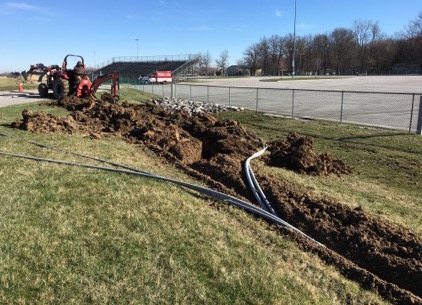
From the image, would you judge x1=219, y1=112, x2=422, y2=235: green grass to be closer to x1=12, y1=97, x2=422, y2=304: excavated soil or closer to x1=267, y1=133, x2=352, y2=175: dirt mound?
x1=267, y1=133, x2=352, y2=175: dirt mound

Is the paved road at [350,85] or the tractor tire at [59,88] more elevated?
the tractor tire at [59,88]

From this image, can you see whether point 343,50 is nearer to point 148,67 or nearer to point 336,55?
point 336,55

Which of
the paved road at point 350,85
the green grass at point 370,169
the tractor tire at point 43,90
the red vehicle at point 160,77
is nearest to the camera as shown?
the green grass at point 370,169

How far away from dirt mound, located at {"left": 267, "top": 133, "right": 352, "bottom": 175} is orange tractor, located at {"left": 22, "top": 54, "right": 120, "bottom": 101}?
492 inches

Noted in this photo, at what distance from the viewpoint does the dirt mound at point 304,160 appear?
866cm

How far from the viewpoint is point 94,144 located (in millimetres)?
8992

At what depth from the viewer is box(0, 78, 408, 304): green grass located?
3.56 meters

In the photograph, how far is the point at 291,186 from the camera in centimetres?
664

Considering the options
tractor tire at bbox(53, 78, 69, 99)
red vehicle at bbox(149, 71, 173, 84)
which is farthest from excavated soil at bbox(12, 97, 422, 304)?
red vehicle at bbox(149, 71, 173, 84)

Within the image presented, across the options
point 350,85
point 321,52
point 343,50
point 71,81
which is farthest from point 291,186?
point 321,52

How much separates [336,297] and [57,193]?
12.2ft

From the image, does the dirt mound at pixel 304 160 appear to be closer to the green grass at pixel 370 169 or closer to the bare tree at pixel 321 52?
the green grass at pixel 370 169

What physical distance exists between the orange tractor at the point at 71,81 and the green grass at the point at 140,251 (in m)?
15.0

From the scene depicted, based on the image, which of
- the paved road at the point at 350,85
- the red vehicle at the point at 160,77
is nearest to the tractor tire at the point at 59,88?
the paved road at the point at 350,85
